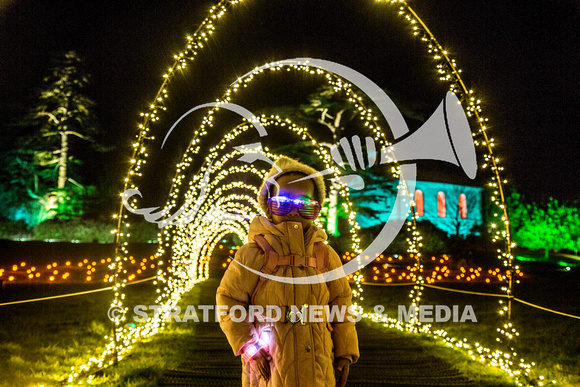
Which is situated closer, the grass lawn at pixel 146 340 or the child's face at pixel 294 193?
the child's face at pixel 294 193

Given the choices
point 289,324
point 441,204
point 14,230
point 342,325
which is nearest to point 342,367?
point 342,325

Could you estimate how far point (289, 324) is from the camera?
229cm

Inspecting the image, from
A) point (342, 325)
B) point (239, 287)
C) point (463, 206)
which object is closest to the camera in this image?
Answer: point (239, 287)

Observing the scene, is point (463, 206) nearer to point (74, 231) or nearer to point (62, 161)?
point (74, 231)

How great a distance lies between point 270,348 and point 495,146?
12.5 feet

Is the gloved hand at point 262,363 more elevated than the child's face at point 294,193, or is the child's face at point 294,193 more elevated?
the child's face at point 294,193

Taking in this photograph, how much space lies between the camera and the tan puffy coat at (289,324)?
88.9 inches

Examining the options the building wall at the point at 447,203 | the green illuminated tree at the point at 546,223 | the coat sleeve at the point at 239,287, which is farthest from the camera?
the building wall at the point at 447,203

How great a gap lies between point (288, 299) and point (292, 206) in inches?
19.7

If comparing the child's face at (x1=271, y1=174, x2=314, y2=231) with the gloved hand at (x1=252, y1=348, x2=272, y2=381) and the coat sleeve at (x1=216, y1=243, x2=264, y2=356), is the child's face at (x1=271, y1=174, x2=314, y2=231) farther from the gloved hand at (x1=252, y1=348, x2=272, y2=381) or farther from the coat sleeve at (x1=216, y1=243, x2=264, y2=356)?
the gloved hand at (x1=252, y1=348, x2=272, y2=381)

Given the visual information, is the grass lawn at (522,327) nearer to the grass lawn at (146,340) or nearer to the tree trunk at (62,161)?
the grass lawn at (146,340)

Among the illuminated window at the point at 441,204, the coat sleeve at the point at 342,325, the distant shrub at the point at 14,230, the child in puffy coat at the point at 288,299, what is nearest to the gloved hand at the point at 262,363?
the child in puffy coat at the point at 288,299

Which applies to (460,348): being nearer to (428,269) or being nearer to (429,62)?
(429,62)

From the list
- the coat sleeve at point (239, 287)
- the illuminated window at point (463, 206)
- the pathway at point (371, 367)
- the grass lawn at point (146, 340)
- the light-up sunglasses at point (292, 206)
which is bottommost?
→ the grass lawn at point (146, 340)
